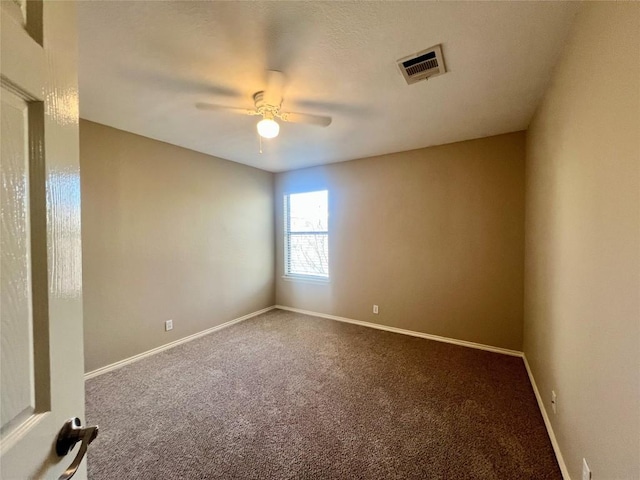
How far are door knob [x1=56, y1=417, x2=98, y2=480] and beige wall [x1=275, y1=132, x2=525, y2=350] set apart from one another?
3.46 m

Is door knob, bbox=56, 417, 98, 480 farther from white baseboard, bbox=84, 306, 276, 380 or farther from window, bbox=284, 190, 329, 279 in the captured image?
window, bbox=284, 190, 329, 279

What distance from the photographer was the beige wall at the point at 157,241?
267 centimetres

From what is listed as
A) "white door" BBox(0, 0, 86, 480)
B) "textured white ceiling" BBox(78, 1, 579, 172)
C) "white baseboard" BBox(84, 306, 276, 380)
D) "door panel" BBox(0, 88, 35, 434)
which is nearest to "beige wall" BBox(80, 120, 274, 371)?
"white baseboard" BBox(84, 306, 276, 380)

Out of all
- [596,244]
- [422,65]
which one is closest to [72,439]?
[596,244]

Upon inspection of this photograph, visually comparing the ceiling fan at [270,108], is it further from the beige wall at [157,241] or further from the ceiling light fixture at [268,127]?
the beige wall at [157,241]

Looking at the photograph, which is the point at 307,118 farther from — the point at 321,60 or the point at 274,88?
the point at 321,60

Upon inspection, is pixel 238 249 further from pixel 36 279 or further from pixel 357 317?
pixel 36 279

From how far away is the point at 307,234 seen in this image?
455cm

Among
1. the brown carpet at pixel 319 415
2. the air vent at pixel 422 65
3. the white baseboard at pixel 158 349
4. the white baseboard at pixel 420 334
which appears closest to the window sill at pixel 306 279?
the white baseboard at pixel 420 334

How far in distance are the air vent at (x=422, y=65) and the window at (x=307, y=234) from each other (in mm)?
2484

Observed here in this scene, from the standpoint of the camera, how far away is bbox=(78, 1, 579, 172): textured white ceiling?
53.8 inches

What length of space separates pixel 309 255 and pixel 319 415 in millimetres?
2717

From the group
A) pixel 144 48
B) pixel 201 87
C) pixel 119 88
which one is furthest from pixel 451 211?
pixel 119 88

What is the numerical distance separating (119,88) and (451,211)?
3465 mm
